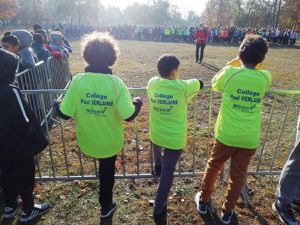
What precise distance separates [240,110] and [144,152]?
9.32ft

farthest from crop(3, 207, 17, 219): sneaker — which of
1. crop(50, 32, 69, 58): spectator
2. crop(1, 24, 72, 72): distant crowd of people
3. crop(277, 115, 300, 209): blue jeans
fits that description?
crop(50, 32, 69, 58): spectator

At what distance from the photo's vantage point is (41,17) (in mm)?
62875

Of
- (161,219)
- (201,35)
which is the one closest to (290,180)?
(161,219)

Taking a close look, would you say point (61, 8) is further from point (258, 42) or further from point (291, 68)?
point (258, 42)

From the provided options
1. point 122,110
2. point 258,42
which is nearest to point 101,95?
point 122,110

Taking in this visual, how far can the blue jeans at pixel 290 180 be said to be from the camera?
12.2 ft

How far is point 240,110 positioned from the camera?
338cm

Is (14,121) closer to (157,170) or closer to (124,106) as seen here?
(124,106)

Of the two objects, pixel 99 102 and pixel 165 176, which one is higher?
pixel 99 102

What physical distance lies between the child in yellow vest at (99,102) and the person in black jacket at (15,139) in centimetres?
39

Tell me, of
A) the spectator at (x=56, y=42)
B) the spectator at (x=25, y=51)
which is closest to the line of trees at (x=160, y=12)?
the spectator at (x=56, y=42)

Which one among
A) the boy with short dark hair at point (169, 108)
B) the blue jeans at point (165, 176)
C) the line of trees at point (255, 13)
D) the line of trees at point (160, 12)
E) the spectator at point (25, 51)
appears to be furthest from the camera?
the line of trees at point (160, 12)

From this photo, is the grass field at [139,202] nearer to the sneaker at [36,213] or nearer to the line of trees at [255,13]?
the sneaker at [36,213]

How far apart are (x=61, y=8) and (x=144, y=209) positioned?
69587 millimetres
